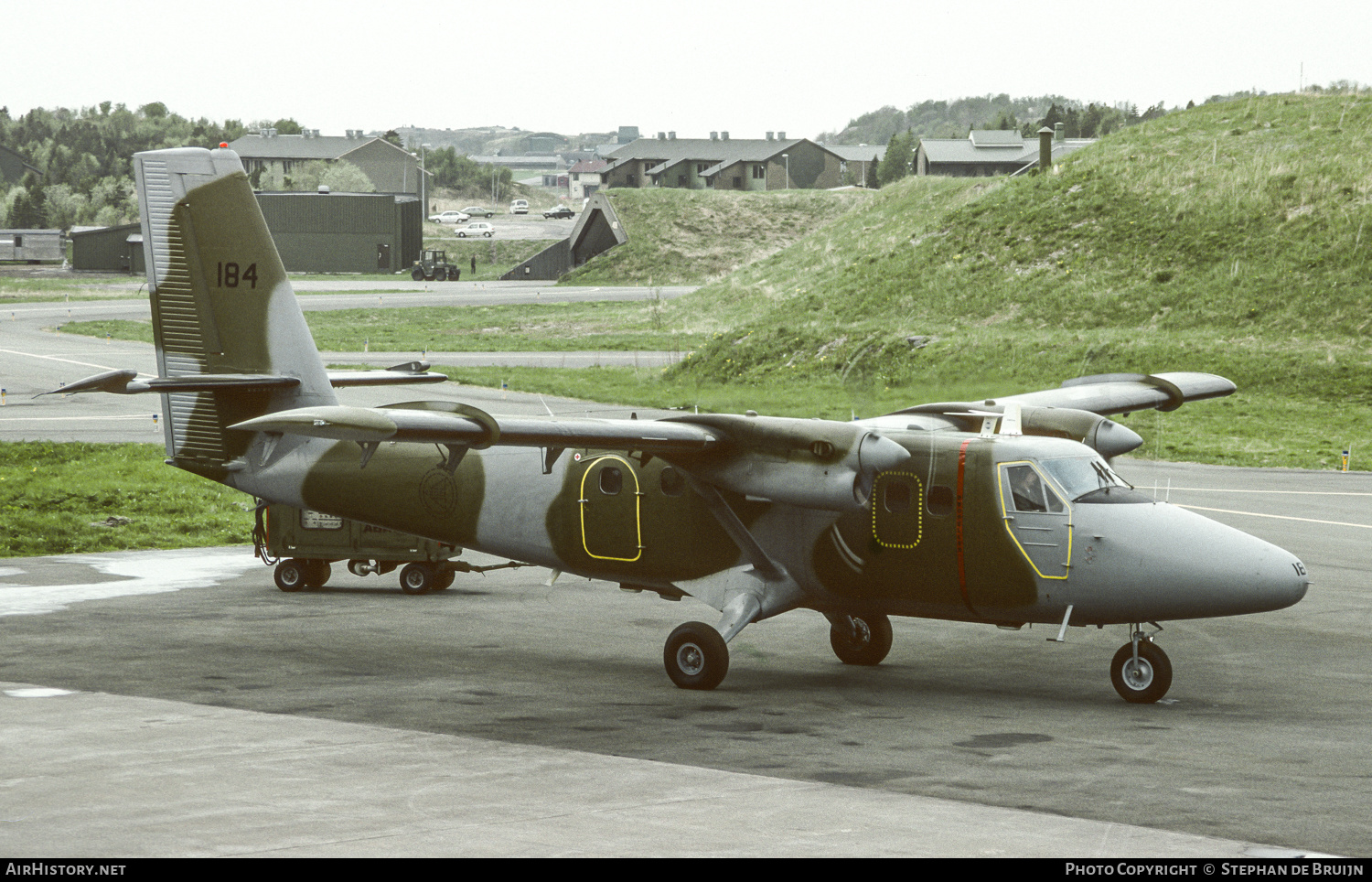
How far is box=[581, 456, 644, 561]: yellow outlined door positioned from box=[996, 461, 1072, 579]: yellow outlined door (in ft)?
16.7

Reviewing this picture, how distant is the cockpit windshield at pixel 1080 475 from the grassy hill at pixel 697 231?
309 feet

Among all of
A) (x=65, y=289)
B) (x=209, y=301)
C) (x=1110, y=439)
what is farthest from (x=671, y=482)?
(x=65, y=289)

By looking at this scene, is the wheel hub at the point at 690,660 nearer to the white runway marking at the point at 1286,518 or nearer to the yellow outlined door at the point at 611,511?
the yellow outlined door at the point at 611,511

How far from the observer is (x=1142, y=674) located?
17000mm

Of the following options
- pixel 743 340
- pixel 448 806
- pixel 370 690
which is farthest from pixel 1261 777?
pixel 743 340

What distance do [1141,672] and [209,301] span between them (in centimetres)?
1532

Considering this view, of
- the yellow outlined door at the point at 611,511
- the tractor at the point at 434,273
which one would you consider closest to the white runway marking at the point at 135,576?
the yellow outlined door at the point at 611,511

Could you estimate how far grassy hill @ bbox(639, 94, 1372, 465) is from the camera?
50094 millimetres

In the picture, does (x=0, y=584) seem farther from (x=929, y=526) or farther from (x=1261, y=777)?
(x=1261, y=777)

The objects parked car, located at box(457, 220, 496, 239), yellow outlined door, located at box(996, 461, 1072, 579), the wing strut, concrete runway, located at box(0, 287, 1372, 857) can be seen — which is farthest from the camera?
parked car, located at box(457, 220, 496, 239)

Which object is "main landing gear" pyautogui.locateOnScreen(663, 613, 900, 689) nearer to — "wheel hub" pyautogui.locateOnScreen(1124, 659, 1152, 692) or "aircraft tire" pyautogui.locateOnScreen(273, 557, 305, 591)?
"wheel hub" pyautogui.locateOnScreen(1124, 659, 1152, 692)

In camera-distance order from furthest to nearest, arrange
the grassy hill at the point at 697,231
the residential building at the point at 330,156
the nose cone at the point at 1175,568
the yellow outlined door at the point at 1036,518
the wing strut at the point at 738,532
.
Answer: the residential building at the point at 330,156, the grassy hill at the point at 697,231, the wing strut at the point at 738,532, the yellow outlined door at the point at 1036,518, the nose cone at the point at 1175,568

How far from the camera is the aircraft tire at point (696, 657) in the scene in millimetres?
17938

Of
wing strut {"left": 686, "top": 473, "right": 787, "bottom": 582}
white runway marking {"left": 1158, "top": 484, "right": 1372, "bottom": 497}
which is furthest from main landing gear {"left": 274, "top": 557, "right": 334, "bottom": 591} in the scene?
white runway marking {"left": 1158, "top": 484, "right": 1372, "bottom": 497}
